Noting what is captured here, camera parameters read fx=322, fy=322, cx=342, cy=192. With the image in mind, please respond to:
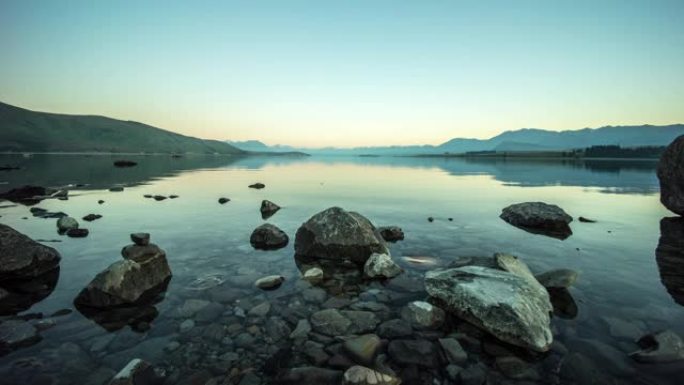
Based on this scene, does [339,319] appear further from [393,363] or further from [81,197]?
[81,197]

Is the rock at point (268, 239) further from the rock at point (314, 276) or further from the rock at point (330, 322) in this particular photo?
the rock at point (330, 322)

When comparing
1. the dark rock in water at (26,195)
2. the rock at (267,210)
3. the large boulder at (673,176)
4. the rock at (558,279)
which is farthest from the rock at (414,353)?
the dark rock in water at (26,195)

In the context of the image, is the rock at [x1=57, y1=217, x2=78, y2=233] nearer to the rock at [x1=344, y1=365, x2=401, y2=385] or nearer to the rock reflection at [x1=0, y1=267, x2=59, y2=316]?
the rock reflection at [x1=0, y1=267, x2=59, y2=316]

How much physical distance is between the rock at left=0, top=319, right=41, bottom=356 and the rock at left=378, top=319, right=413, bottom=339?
771cm

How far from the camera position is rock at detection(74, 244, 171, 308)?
8.79 meters

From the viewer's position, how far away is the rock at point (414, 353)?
654 cm

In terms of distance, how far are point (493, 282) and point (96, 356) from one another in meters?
9.36

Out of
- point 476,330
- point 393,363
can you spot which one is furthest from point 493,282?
point 393,363

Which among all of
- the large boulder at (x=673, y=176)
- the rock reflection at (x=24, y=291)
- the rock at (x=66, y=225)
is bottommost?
the rock reflection at (x=24, y=291)

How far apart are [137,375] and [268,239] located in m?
9.73

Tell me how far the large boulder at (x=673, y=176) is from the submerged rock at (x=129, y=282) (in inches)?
1200

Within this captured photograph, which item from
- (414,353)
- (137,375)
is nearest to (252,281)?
(137,375)

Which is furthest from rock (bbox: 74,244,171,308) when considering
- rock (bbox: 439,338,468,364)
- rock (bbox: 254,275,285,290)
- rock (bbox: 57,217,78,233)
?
rock (bbox: 57,217,78,233)

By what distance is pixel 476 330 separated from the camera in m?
7.67
